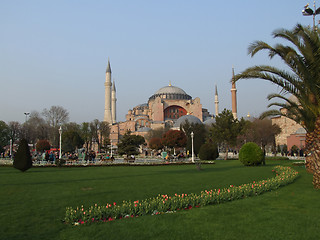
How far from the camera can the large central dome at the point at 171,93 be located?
2854 inches

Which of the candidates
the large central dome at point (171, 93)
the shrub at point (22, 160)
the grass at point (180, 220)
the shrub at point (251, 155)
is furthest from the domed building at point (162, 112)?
the grass at point (180, 220)

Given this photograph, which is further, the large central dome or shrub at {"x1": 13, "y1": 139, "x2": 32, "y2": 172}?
the large central dome

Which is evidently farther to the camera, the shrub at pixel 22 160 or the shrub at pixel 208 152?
the shrub at pixel 208 152

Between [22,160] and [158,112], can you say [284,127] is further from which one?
[22,160]

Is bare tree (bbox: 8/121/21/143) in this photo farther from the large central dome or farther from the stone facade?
the stone facade

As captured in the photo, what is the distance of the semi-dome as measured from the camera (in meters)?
72.5

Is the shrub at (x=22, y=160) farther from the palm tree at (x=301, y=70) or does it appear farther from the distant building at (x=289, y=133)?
the distant building at (x=289, y=133)

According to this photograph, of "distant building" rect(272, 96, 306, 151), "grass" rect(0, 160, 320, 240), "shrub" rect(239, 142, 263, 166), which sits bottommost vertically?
"grass" rect(0, 160, 320, 240)

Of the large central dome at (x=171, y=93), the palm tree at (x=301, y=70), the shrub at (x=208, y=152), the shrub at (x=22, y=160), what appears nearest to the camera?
the palm tree at (x=301, y=70)

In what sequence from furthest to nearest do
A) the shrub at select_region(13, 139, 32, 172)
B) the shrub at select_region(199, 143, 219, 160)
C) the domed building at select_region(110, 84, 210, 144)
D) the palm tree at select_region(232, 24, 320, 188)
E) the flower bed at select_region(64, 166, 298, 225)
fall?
the domed building at select_region(110, 84, 210, 144) → the shrub at select_region(199, 143, 219, 160) → the shrub at select_region(13, 139, 32, 172) → the palm tree at select_region(232, 24, 320, 188) → the flower bed at select_region(64, 166, 298, 225)

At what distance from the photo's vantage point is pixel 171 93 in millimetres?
73125

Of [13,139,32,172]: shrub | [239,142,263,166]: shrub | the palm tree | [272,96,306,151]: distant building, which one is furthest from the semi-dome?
the palm tree

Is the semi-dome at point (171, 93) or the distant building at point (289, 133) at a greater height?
the semi-dome at point (171, 93)

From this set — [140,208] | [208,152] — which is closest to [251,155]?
[208,152]
